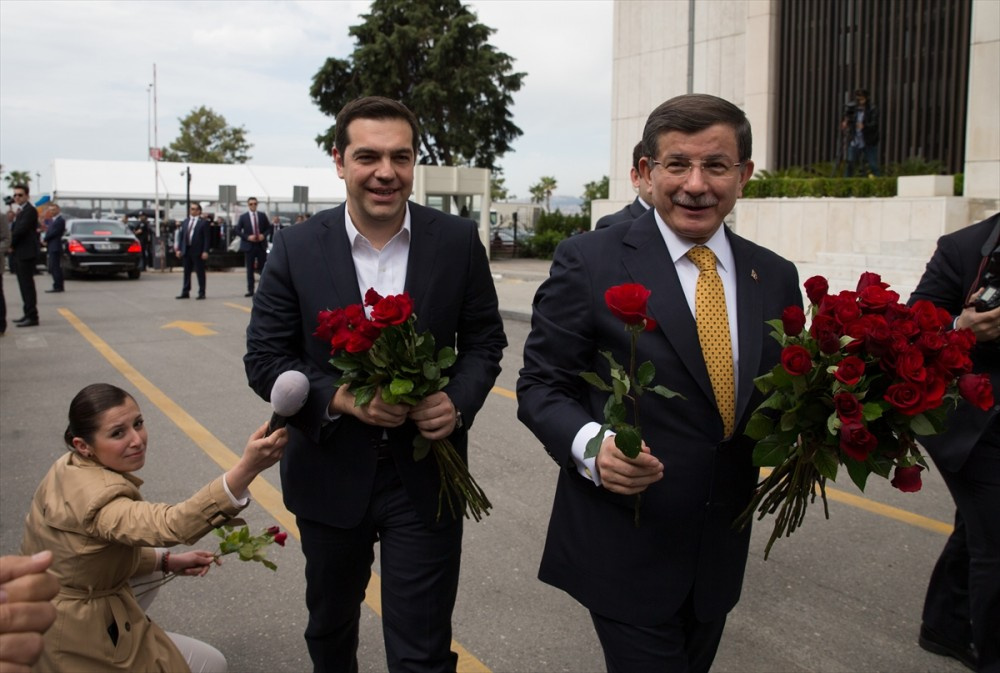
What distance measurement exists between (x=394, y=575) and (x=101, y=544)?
90 centimetres

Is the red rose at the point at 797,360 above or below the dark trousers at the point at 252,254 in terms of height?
below

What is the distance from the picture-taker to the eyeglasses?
8.05 ft

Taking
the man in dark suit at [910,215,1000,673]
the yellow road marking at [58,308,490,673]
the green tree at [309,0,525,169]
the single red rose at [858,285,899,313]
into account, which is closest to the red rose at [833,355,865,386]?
the single red rose at [858,285,899,313]

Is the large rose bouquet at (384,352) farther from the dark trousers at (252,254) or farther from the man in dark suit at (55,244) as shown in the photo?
the man in dark suit at (55,244)

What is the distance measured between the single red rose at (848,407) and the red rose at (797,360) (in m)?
0.10

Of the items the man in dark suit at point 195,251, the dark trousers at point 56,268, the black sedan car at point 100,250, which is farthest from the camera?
the black sedan car at point 100,250

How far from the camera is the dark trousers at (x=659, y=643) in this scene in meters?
2.46

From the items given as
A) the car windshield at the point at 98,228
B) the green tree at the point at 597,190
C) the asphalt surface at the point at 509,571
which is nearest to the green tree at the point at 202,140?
the green tree at the point at 597,190

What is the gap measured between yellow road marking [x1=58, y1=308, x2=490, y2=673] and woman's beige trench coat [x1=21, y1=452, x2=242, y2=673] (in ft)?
3.72

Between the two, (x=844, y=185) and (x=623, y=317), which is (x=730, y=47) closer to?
(x=844, y=185)

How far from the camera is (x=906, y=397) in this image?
2115 mm

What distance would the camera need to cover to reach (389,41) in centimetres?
3966

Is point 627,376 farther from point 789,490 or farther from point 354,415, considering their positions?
point 354,415

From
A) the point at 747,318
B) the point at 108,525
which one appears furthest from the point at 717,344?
the point at 108,525
